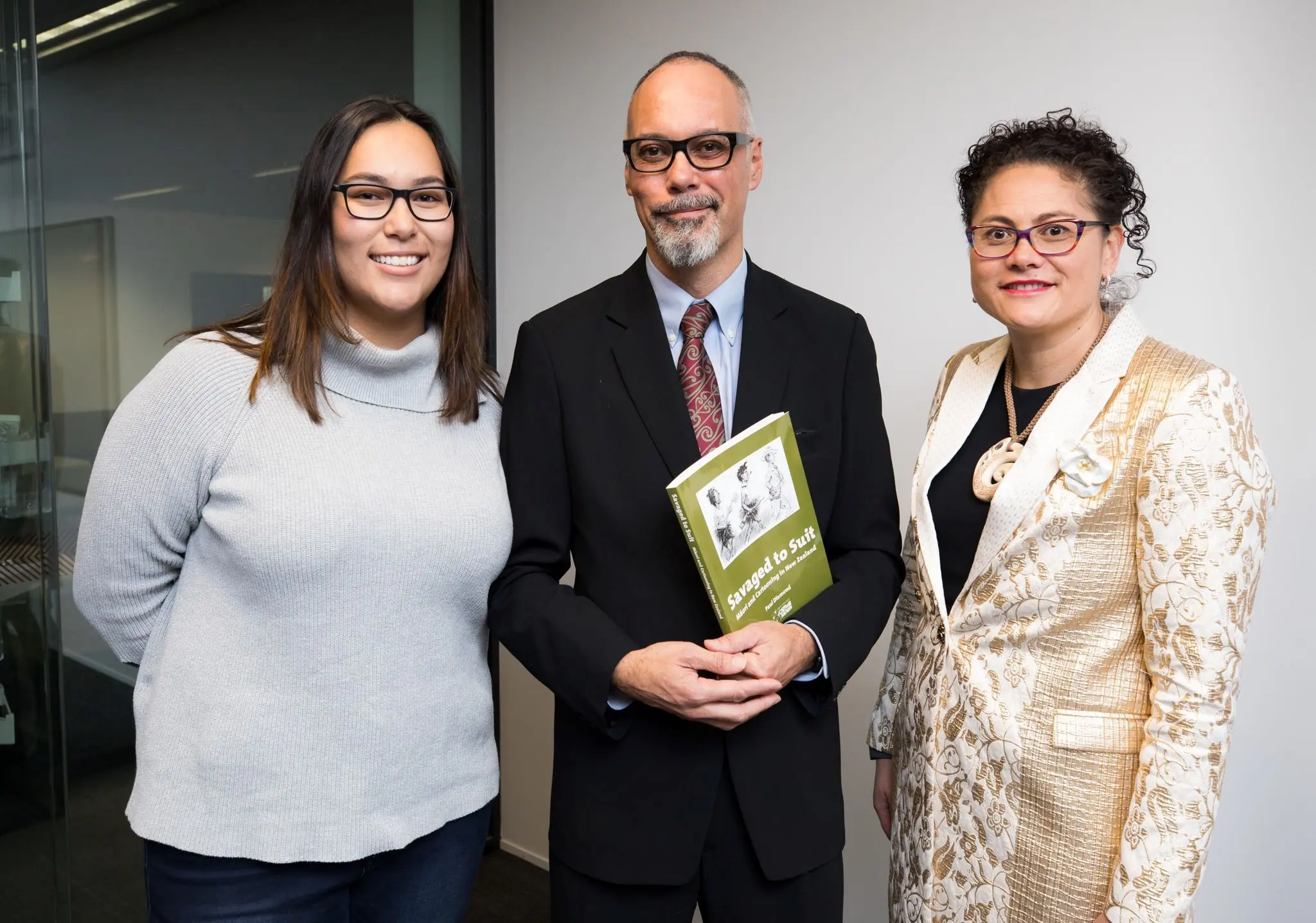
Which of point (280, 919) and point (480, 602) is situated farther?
point (480, 602)

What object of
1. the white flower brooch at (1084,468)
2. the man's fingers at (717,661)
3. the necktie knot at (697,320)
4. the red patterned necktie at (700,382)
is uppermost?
the necktie knot at (697,320)

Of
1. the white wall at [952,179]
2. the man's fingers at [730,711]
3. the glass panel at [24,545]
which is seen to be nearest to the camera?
the man's fingers at [730,711]

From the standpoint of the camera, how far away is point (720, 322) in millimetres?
1699

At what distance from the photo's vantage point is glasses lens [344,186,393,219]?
1571mm

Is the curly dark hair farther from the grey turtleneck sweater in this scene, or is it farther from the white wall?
the grey turtleneck sweater

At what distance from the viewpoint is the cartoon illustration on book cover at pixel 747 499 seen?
1.40 meters

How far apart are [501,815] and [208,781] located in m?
2.54

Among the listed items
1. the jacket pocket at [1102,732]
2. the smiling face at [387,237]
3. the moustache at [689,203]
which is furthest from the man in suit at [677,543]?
the jacket pocket at [1102,732]

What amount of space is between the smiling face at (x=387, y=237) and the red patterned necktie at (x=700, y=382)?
43cm

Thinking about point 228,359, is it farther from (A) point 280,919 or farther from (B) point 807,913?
(B) point 807,913

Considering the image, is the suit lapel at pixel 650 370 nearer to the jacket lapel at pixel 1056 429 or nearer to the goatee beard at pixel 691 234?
the goatee beard at pixel 691 234

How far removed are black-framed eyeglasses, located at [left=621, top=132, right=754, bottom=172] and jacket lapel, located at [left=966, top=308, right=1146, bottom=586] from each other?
0.66 metres

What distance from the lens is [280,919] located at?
1.50 metres

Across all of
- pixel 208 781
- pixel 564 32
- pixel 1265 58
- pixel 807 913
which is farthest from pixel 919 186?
pixel 208 781
